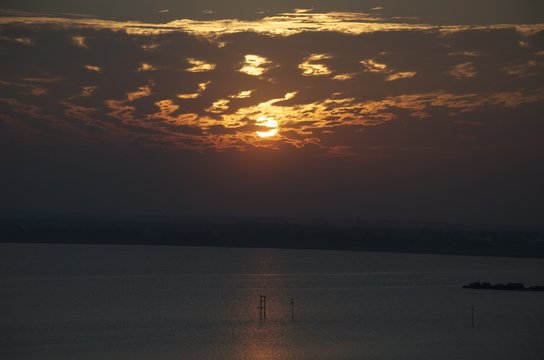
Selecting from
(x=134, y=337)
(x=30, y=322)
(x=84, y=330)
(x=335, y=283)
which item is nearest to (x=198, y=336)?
(x=134, y=337)

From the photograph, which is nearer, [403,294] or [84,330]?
[84,330]

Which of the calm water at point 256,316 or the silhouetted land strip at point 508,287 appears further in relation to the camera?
the silhouetted land strip at point 508,287

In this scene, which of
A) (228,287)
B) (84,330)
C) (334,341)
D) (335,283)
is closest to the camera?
(334,341)

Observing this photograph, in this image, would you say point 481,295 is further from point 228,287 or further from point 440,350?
point 440,350

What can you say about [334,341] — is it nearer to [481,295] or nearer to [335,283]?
[481,295]

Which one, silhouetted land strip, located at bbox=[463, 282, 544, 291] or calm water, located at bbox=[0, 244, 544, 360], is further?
silhouetted land strip, located at bbox=[463, 282, 544, 291]

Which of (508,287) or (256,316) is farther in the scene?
(508,287)

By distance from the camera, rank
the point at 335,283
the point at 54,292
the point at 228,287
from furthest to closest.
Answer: the point at 335,283, the point at 228,287, the point at 54,292
